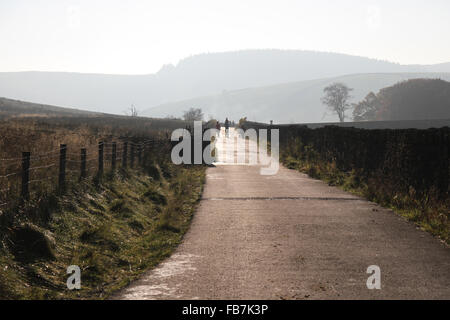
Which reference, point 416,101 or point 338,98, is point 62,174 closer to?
point 416,101

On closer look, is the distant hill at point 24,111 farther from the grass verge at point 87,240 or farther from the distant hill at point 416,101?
the distant hill at point 416,101

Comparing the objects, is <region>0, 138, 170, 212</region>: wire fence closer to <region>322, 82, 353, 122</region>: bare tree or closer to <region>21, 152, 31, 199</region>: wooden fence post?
<region>21, 152, 31, 199</region>: wooden fence post

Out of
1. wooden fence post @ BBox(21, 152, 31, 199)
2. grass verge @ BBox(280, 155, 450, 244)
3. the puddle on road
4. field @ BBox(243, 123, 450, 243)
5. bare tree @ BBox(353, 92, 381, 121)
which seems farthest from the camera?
bare tree @ BBox(353, 92, 381, 121)

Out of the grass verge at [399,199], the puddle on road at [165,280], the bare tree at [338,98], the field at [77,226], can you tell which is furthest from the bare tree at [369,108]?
the puddle on road at [165,280]

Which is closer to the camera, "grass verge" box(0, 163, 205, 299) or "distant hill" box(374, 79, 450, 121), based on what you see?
"grass verge" box(0, 163, 205, 299)

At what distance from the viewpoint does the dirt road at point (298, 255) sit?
6.00m

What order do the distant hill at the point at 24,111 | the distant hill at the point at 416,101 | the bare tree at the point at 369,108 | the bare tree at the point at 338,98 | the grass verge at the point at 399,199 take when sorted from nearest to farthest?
the grass verge at the point at 399,199
the distant hill at the point at 24,111
the distant hill at the point at 416,101
the bare tree at the point at 369,108
the bare tree at the point at 338,98

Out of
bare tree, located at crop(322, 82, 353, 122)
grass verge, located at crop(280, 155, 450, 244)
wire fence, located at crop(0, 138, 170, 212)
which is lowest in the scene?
grass verge, located at crop(280, 155, 450, 244)

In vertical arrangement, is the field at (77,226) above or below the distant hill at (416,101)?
below

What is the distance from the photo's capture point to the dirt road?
6000mm

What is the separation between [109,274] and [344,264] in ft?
11.7

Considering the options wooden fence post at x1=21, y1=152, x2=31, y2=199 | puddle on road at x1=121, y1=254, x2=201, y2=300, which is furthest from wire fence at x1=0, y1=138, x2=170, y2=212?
puddle on road at x1=121, y1=254, x2=201, y2=300

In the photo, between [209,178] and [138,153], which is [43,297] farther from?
[138,153]

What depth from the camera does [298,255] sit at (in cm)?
777
